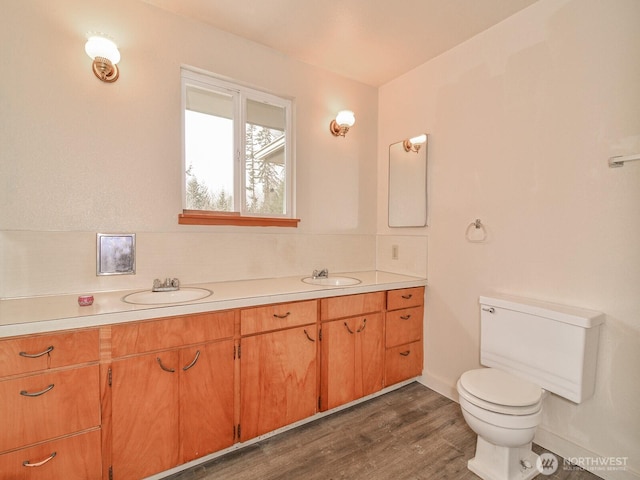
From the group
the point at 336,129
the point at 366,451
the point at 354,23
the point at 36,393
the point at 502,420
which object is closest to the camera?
the point at 36,393

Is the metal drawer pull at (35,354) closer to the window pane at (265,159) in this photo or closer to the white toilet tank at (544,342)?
the window pane at (265,159)

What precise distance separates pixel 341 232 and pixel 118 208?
5.37ft

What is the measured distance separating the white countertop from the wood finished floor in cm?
82

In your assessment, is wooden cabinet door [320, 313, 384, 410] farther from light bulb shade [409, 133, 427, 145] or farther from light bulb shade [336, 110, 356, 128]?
light bulb shade [336, 110, 356, 128]

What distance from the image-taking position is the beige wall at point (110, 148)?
1.54 meters

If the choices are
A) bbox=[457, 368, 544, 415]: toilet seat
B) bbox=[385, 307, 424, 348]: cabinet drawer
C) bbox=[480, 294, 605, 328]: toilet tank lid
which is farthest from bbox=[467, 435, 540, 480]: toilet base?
bbox=[385, 307, 424, 348]: cabinet drawer

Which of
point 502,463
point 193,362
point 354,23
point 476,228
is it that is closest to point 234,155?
point 354,23

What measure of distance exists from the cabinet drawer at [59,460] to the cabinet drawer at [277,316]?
2.47 feet

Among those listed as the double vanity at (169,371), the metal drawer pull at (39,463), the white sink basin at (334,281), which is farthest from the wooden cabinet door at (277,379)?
the metal drawer pull at (39,463)

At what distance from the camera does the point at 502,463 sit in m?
1.46

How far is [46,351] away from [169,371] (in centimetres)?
47

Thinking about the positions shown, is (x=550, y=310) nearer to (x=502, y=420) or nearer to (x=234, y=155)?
(x=502, y=420)

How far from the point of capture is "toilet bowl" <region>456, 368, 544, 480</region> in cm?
136

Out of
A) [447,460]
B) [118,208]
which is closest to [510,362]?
[447,460]
